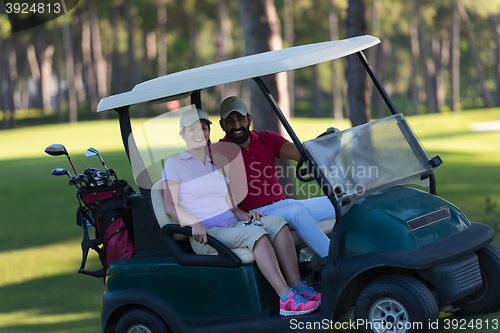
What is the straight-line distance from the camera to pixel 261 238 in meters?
3.24

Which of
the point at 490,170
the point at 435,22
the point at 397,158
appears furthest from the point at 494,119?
the point at 397,158

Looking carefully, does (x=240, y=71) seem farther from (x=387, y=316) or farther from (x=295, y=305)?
(x=387, y=316)

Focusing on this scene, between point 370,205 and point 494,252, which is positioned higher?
point 370,205

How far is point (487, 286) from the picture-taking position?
10.6 ft

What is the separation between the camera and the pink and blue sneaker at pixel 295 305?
306 centimetres

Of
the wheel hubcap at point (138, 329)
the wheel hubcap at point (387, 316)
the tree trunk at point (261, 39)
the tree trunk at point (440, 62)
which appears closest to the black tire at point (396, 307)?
the wheel hubcap at point (387, 316)

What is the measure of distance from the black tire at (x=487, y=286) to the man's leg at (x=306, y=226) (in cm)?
91

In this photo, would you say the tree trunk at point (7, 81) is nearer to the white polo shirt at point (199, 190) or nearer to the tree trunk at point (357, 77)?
the tree trunk at point (357, 77)

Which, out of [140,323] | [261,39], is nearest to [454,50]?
[261,39]

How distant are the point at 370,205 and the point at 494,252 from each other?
81cm

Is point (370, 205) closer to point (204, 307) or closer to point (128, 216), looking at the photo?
point (204, 307)

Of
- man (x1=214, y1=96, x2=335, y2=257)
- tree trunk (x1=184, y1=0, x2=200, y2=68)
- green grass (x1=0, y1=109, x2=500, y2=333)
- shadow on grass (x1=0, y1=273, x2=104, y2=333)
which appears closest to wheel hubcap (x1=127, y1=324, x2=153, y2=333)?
Answer: man (x1=214, y1=96, x2=335, y2=257)

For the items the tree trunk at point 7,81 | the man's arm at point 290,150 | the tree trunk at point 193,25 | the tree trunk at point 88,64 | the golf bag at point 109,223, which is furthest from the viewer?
the tree trunk at point 88,64

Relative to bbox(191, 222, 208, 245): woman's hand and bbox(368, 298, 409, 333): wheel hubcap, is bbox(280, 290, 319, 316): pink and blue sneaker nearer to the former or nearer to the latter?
bbox(368, 298, 409, 333): wheel hubcap
